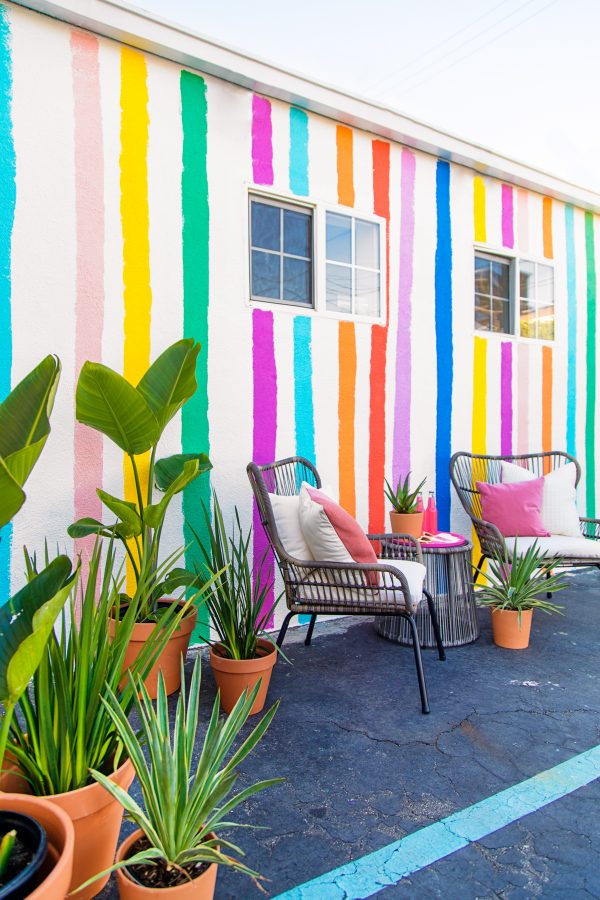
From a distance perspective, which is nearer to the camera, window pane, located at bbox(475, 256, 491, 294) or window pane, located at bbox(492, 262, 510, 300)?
window pane, located at bbox(475, 256, 491, 294)

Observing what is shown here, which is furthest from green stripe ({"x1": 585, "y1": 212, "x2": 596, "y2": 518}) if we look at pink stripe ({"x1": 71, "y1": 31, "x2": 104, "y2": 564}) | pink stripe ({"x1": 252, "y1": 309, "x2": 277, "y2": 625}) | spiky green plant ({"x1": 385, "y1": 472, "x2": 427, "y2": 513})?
pink stripe ({"x1": 71, "y1": 31, "x2": 104, "y2": 564})

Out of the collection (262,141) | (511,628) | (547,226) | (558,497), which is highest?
(547,226)

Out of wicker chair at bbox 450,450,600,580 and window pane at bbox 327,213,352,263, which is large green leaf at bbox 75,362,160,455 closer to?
window pane at bbox 327,213,352,263

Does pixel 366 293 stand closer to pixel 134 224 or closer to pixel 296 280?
pixel 296 280

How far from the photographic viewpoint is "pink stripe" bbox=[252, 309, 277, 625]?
3402 mm

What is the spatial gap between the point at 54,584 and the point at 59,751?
0.38 m

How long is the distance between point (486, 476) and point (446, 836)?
10.0ft

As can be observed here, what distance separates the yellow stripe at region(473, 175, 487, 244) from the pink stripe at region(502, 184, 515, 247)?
23 cm

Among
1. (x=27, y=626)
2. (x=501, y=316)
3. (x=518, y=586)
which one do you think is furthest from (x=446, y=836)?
(x=501, y=316)

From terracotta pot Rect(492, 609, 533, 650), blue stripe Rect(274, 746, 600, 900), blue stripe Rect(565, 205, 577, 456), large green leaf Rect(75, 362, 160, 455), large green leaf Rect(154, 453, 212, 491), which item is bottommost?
blue stripe Rect(274, 746, 600, 900)

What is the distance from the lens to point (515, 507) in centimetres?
390

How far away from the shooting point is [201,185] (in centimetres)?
321

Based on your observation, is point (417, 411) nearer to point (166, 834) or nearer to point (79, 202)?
point (79, 202)

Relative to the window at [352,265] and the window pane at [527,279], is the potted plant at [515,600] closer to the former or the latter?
the window at [352,265]
